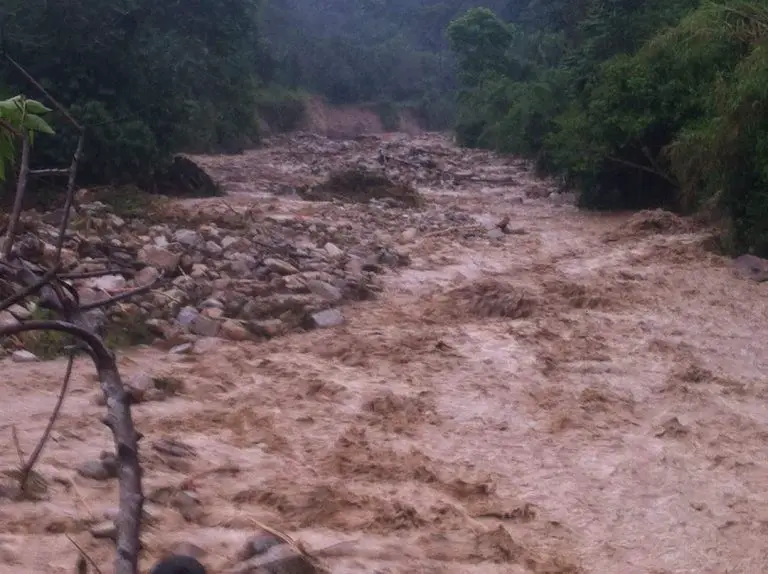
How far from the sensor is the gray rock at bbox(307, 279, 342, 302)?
8367 mm

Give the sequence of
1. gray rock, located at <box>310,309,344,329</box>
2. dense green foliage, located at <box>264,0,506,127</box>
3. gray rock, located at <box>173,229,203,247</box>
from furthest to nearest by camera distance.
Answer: dense green foliage, located at <box>264,0,506,127</box>
gray rock, located at <box>173,229,203,247</box>
gray rock, located at <box>310,309,344,329</box>

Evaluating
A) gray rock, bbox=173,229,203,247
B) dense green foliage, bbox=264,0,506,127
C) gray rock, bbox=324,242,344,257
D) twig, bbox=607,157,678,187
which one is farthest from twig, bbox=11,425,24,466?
dense green foliage, bbox=264,0,506,127

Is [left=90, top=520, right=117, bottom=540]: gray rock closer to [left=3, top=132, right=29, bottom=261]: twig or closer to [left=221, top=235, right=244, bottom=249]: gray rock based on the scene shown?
[left=3, top=132, right=29, bottom=261]: twig

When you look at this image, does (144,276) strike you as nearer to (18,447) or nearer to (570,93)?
(18,447)

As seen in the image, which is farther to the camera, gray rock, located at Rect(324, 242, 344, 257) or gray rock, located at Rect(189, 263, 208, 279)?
gray rock, located at Rect(324, 242, 344, 257)

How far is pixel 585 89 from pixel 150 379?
1240 cm

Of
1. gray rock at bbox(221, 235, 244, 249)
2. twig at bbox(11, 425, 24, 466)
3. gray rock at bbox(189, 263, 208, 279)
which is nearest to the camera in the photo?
twig at bbox(11, 425, 24, 466)

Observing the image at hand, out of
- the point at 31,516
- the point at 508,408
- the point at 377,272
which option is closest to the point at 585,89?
the point at 377,272

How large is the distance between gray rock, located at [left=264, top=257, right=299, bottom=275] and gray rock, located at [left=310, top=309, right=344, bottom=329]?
3.54ft

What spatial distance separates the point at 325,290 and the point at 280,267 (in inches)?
28.9

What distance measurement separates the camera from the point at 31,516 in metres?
3.62

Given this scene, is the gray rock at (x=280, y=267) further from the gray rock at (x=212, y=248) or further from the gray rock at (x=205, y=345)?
the gray rock at (x=205, y=345)

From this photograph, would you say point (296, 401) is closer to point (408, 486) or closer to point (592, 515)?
point (408, 486)

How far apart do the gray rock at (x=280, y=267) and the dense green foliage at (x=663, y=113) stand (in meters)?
5.01
